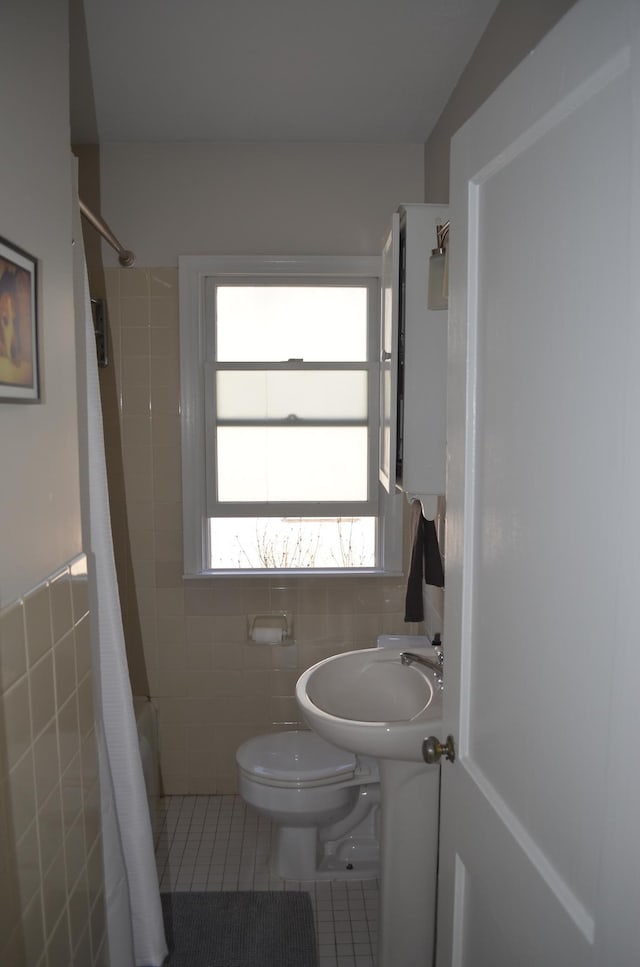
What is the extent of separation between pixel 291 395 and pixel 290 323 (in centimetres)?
30

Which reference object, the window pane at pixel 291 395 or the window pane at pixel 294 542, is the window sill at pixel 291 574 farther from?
the window pane at pixel 291 395

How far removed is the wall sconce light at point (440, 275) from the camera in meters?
1.79

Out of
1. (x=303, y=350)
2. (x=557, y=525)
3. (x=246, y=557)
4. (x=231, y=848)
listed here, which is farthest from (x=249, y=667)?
(x=557, y=525)

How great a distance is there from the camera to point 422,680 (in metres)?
2.16

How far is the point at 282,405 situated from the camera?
3.01 m

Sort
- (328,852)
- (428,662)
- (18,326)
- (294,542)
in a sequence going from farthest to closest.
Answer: (294,542)
(328,852)
(428,662)
(18,326)

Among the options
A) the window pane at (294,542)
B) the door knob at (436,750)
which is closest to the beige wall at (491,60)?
the window pane at (294,542)

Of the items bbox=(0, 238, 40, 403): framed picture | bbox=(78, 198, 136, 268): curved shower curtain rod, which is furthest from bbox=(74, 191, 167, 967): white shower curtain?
bbox=(78, 198, 136, 268): curved shower curtain rod

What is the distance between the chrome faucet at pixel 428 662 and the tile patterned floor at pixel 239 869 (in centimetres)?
92

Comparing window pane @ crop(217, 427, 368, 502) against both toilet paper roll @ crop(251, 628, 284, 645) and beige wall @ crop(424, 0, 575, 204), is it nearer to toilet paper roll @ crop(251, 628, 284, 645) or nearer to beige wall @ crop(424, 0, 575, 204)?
toilet paper roll @ crop(251, 628, 284, 645)

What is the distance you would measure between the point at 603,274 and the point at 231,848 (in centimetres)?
261

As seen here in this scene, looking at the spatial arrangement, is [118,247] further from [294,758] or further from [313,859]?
Result: [313,859]

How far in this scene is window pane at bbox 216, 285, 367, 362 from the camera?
298cm

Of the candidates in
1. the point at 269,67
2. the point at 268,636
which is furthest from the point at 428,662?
the point at 269,67
